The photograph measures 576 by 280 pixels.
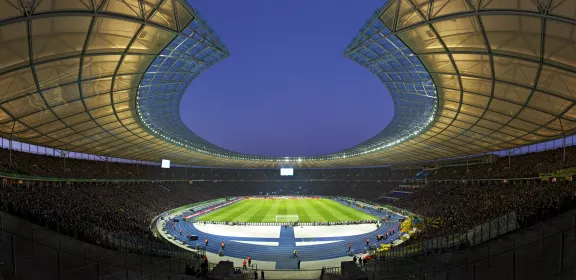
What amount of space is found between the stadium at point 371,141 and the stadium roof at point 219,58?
0.10m

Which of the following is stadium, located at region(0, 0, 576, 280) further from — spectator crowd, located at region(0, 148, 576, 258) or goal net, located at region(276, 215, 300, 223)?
goal net, located at region(276, 215, 300, 223)

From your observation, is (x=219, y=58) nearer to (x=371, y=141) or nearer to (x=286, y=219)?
(x=286, y=219)

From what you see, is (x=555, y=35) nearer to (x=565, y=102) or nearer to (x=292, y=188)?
(x=565, y=102)

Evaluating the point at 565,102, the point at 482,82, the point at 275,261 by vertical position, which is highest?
the point at 482,82

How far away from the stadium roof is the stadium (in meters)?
0.10

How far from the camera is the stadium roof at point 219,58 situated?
13.8 m

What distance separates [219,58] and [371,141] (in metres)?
37.8

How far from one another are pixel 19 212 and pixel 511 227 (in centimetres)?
2914

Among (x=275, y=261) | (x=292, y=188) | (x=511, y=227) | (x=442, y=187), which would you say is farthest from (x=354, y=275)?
(x=292, y=188)

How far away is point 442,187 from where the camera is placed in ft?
191

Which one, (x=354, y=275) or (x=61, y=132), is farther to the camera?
(x=61, y=132)

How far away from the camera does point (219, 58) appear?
85.6 feet

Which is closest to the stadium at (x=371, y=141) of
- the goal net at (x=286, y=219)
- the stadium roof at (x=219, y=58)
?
the stadium roof at (x=219, y=58)

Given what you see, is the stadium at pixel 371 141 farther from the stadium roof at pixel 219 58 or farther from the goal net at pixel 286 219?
the goal net at pixel 286 219
